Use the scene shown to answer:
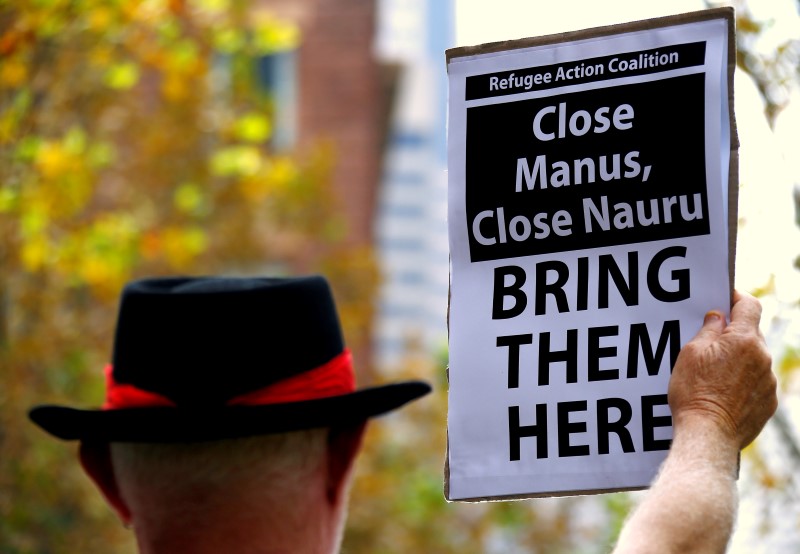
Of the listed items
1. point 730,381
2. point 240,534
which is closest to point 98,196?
point 240,534

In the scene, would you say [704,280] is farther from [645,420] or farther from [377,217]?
[377,217]

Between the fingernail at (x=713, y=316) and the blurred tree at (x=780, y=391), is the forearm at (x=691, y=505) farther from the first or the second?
the blurred tree at (x=780, y=391)

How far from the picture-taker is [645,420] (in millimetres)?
2135

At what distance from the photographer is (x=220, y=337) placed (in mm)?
2545

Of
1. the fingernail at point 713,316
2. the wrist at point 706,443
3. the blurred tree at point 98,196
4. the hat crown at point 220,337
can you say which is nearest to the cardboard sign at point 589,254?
the fingernail at point 713,316

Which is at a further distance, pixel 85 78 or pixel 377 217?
pixel 377 217

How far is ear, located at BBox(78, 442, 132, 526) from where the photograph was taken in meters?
2.57

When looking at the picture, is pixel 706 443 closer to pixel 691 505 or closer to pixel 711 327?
pixel 691 505

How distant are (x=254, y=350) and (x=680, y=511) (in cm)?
98

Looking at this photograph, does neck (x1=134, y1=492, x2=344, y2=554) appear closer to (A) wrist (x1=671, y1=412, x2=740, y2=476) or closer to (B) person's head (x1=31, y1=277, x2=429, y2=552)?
(B) person's head (x1=31, y1=277, x2=429, y2=552)

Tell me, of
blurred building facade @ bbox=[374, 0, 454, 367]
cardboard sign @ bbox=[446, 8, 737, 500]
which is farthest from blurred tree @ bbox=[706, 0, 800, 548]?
blurred building facade @ bbox=[374, 0, 454, 367]

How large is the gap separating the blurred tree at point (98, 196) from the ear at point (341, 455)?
14.6ft

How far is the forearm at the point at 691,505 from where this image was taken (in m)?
1.78

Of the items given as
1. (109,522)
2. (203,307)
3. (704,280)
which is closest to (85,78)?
(109,522)
